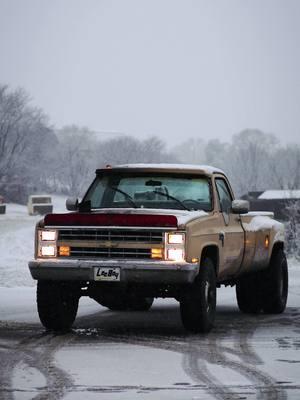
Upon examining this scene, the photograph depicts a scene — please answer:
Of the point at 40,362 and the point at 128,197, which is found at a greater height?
the point at 128,197

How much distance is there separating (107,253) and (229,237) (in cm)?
183

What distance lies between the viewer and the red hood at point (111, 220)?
1044cm

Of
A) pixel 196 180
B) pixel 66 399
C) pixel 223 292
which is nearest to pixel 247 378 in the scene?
pixel 66 399

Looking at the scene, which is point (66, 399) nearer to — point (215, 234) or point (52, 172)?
point (215, 234)

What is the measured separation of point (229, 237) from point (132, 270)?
1852 mm

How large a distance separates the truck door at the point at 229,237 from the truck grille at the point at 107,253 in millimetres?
1316

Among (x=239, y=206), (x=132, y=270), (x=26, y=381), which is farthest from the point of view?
(x=239, y=206)

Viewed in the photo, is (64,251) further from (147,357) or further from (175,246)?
(147,357)

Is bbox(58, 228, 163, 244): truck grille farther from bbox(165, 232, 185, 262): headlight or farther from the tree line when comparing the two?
the tree line

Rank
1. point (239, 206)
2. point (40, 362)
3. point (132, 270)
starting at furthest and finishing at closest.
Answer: point (239, 206), point (132, 270), point (40, 362)

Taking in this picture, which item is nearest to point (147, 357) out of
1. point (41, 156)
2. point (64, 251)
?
point (64, 251)

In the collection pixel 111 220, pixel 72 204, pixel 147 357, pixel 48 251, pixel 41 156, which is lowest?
pixel 147 357

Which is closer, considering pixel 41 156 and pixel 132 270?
pixel 132 270

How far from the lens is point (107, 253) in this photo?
1060cm
